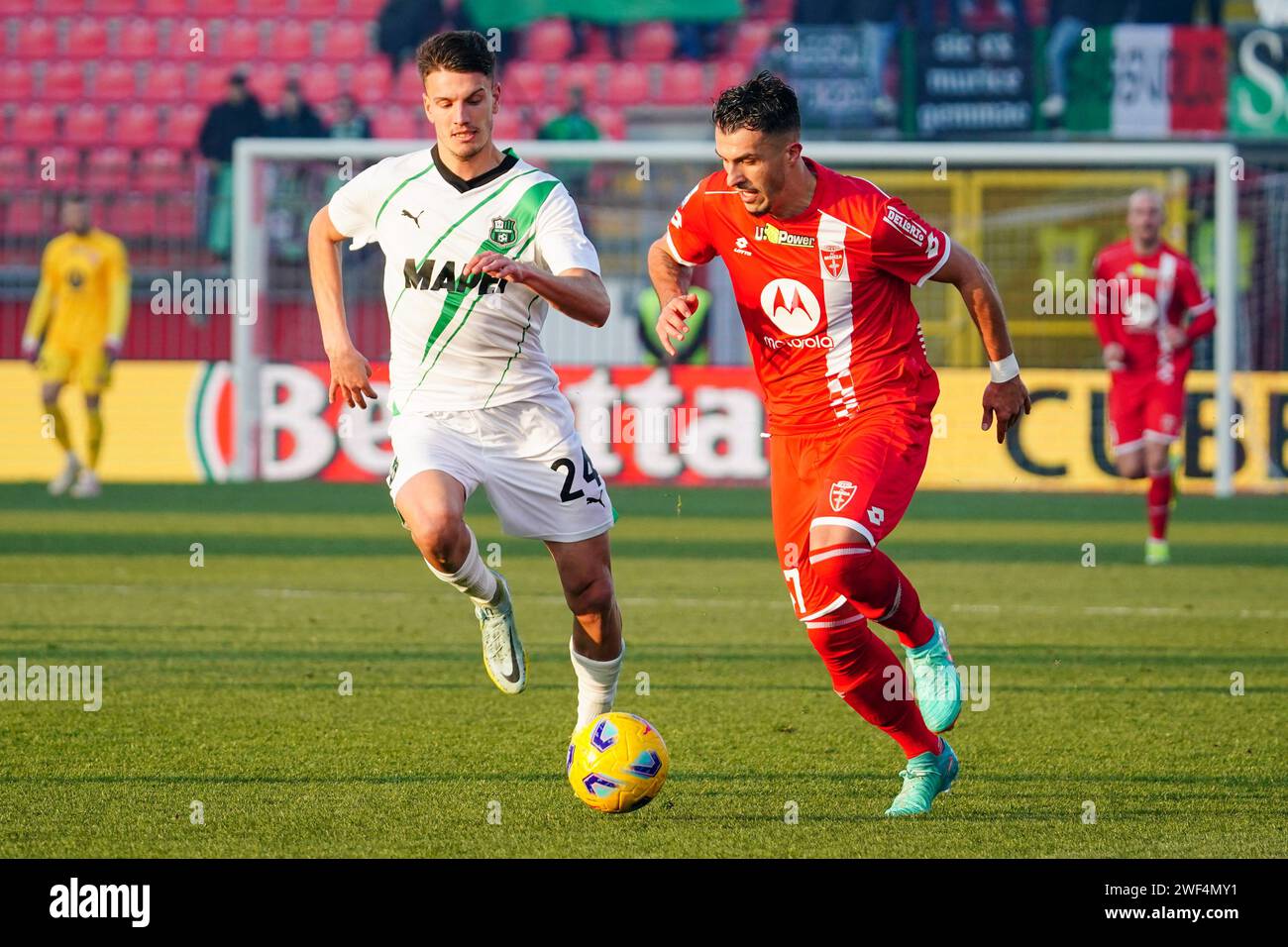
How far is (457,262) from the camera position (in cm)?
593

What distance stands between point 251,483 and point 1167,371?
8.95 m

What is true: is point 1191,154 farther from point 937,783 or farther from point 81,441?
point 937,783

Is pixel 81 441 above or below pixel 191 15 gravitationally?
below

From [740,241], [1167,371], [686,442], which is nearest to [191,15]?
[686,442]

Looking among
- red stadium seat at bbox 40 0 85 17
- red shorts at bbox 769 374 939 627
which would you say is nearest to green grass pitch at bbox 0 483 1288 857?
red shorts at bbox 769 374 939 627

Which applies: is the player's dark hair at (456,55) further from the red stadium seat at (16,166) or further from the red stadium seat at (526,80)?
the red stadium seat at (526,80)

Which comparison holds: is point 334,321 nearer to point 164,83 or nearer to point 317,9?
point 164,83

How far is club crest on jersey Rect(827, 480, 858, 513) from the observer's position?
548cm

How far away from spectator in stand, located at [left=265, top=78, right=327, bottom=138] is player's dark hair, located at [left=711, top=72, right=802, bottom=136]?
1599 cm

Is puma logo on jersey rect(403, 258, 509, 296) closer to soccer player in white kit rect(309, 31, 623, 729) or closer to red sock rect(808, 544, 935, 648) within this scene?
soccer player in white kit rect(309, 31, 623, 729)

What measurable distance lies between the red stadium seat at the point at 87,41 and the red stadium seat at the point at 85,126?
89cm

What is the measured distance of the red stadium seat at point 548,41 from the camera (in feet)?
78.6

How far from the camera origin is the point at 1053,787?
5.81 m

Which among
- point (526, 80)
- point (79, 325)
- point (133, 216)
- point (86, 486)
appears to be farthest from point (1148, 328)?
point (526, 80)
